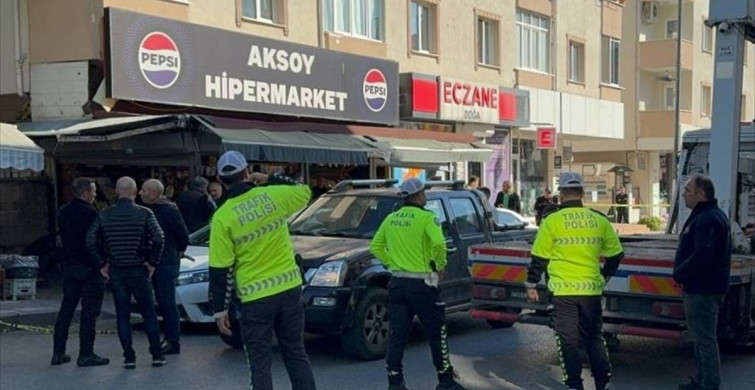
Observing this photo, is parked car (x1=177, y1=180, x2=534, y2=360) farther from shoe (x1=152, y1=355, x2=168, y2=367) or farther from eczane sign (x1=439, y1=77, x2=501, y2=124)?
eczane sign (x1=439, y1=77, x2=501, y2=124)

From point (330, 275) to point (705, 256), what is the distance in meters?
3.33

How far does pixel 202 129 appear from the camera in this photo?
1265 centimetres

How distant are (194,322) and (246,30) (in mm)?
7832

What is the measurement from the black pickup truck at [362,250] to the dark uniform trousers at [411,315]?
123 cm

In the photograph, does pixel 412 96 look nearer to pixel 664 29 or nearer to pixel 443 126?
pixel 443 126

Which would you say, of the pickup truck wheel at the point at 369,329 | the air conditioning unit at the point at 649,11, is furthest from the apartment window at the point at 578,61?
the pickup truck wheel at the point at 369,329

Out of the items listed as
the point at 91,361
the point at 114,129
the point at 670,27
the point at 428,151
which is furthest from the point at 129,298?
the point at 670,27

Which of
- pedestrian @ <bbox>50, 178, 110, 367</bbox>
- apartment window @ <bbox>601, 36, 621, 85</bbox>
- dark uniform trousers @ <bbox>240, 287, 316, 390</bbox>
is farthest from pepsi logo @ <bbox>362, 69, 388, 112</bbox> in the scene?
dark uniform trousers @ <bbox>240, 287, 316, 390</bbox>

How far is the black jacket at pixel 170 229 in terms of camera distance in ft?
28.6

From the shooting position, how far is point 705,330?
22.5 ft

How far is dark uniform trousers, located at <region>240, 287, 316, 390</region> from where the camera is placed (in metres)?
5.58

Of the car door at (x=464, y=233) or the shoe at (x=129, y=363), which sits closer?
the shoe at (x=129, y=363)

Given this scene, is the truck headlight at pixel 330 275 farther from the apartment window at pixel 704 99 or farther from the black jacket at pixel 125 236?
the apartment window at pixel 704 99

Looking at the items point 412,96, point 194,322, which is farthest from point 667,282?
point 412,96
